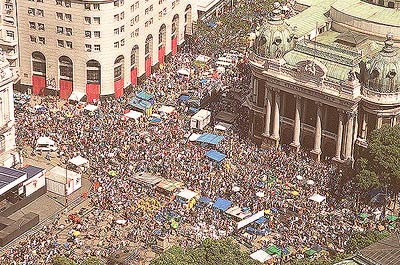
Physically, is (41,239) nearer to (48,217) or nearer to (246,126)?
(48,217)

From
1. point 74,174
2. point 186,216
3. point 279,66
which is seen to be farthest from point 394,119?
point 74,174

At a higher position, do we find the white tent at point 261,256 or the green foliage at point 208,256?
the green foliage at point 208,256

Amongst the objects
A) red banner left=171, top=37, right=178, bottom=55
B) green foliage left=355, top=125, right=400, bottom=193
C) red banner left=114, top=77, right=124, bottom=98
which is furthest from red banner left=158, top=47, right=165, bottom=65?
green foliage left=355, top=125, right=400, bottom=193

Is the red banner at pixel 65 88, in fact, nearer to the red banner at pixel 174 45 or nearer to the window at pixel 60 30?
the window at pixel 60 30

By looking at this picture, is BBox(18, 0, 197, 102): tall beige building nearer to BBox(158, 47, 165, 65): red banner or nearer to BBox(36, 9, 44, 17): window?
BBox(36, 9, 44, 17): window

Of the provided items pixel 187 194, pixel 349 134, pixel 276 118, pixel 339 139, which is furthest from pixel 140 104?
pixel 349 134

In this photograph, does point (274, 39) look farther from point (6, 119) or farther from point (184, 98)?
point (6, 119)

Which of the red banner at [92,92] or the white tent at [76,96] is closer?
the white tent at [76,96]

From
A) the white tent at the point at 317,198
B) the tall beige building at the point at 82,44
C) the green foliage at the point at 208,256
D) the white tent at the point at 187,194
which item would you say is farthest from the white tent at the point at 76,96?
the green foliage at the point at 208,256

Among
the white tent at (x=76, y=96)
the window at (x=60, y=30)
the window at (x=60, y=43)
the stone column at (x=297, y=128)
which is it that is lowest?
the white tent at (x=76, y=96)
